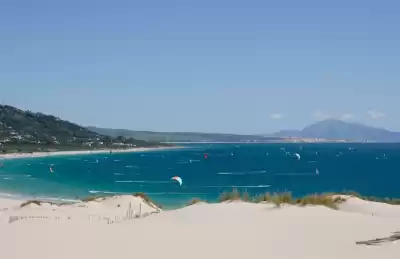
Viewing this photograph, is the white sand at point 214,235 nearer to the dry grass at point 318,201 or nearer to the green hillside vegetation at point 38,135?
the dry grass at point 318,201

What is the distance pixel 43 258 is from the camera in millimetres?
10289

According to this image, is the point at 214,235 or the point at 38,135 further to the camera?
the point at 38,135

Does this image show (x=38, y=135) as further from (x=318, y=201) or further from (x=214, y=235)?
(x=214, y=235)

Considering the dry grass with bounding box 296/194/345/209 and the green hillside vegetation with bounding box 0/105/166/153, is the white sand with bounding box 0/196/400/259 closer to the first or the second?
the dry grass with bounding box 296/194/345/209

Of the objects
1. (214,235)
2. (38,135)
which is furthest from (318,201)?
(38,135)

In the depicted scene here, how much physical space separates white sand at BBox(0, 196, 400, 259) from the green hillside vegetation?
124 metres

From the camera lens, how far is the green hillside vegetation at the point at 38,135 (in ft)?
488

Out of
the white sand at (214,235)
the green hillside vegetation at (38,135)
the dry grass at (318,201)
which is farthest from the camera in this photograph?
the green hillside vegetation at (38,135)

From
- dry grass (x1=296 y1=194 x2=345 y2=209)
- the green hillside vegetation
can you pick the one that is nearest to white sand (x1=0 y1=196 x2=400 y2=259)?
dry grass (x1=296 y1=194 x2=345 y2=209)

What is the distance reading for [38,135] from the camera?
16588 centimetres

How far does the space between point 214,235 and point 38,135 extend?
529 ft

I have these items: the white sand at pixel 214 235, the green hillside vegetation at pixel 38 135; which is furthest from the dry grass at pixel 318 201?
the green hillside vegetation at pixel 38 135

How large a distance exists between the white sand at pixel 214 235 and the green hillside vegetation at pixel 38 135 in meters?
124

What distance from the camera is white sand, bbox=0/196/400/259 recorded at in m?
10.5
